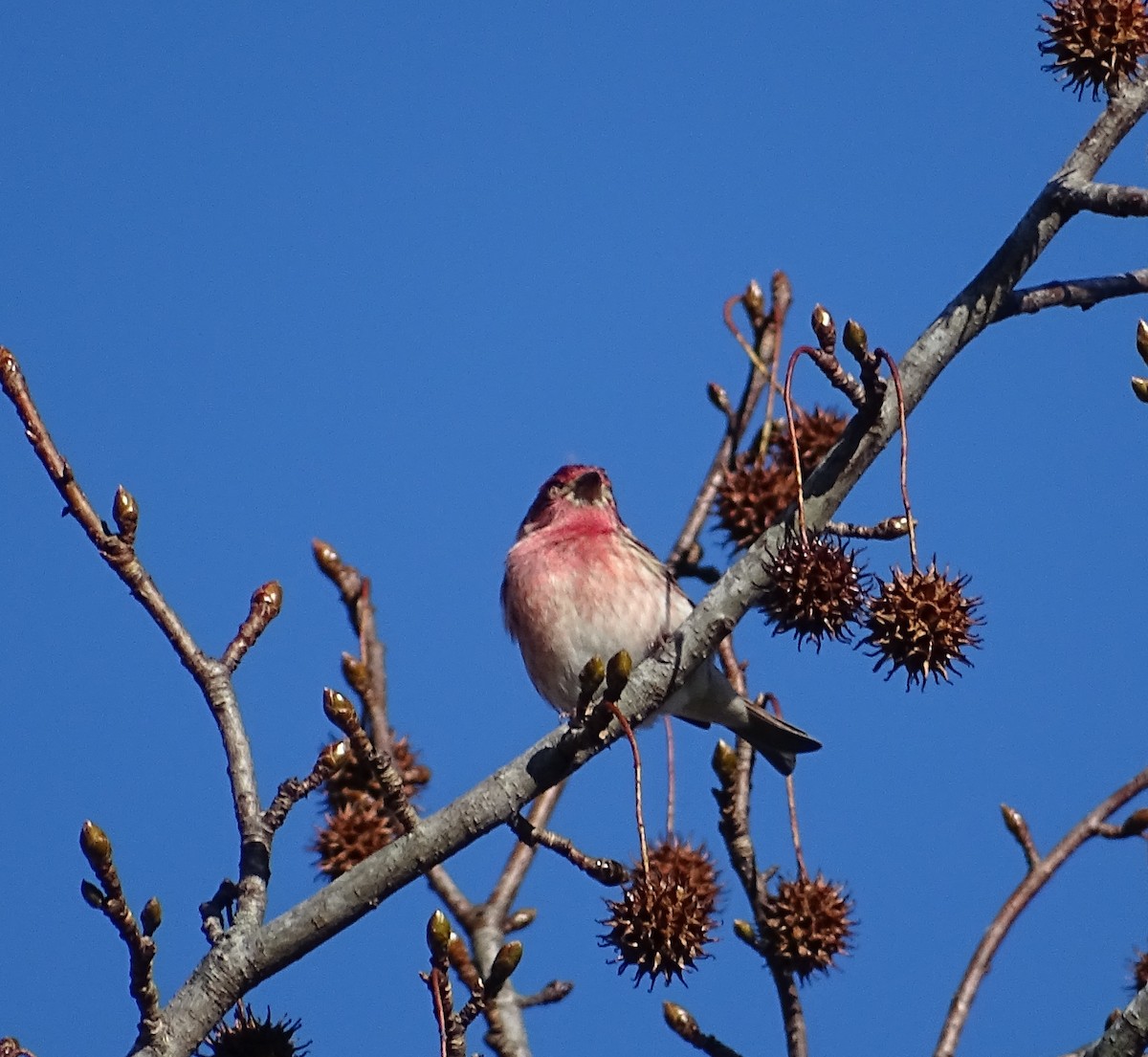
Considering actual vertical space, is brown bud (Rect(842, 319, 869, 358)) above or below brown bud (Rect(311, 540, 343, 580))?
below

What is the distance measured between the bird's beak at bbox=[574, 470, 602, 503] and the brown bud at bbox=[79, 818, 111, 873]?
166 inches

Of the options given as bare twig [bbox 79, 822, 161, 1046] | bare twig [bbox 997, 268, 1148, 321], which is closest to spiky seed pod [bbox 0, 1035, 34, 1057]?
bare twig [bbox 79, 822, 161, 1046]

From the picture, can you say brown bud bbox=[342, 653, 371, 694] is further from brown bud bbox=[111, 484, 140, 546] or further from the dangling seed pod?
brown bud bbox=[111, 484, 140, 546]

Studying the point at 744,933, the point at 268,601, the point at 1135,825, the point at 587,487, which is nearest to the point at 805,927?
the point at 744,933

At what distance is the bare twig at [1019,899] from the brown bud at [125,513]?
10.2 ft

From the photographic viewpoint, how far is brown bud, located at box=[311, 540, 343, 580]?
6.34 meters

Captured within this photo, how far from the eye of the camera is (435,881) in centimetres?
630

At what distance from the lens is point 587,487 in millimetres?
7746

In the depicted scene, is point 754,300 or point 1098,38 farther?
point 754,300

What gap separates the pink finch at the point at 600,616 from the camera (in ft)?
22.9

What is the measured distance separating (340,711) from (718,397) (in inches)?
145

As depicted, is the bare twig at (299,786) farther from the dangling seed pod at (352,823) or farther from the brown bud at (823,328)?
the brown bud at (823,328)

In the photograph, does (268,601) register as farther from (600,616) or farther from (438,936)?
(600,616)

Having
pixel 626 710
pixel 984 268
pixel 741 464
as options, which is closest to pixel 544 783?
pixel 626 710
